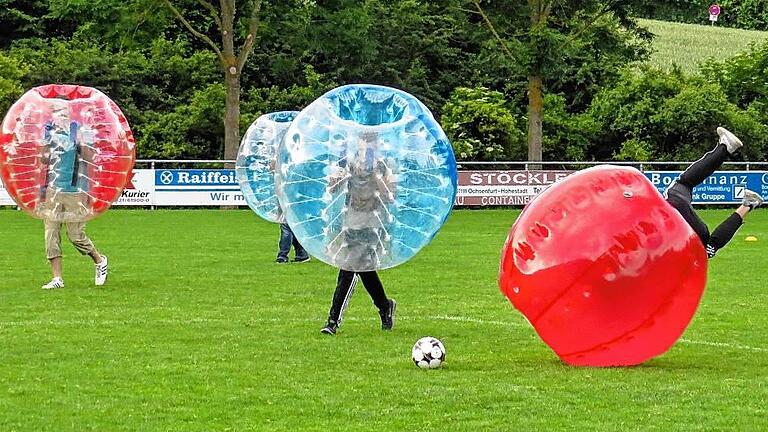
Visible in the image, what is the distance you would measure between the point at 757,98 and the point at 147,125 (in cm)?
2280

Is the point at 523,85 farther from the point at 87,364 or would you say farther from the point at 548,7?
the point at 87,364

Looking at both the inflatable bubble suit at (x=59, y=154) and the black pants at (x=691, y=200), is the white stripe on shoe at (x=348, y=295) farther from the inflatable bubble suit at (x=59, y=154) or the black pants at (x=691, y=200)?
the inflatable bubble suit at (x=59, y=154)

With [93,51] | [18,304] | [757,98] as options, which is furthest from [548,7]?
[18,304]

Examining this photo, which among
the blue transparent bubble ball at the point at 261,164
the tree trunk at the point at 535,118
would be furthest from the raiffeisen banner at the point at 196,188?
the blue transparent bubble ball at the point at 261,164

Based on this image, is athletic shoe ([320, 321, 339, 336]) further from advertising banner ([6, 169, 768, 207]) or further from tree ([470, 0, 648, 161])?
tree ([470, 0, 648, 161])

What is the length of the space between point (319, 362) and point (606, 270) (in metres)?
2.46

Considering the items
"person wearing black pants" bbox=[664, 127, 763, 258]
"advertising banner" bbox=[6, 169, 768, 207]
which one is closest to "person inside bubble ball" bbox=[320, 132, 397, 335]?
"person wearing black pants" bbox=[664, 127, 763, 258]

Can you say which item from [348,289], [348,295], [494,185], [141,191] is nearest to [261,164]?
[348,295]

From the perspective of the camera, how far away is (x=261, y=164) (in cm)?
2088

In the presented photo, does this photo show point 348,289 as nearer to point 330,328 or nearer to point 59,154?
point 330,328

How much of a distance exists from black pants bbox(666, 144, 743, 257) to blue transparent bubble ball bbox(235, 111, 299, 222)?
32.3ft

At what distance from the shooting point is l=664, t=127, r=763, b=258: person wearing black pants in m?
10.9

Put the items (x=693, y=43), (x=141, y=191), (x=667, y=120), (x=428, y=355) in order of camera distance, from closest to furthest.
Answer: (x=428, y=355)
(x=141, y=191)
(x=667, y=120)
(x=693, y=43)

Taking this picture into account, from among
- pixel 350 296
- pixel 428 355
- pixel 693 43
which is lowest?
pixel 693 43
